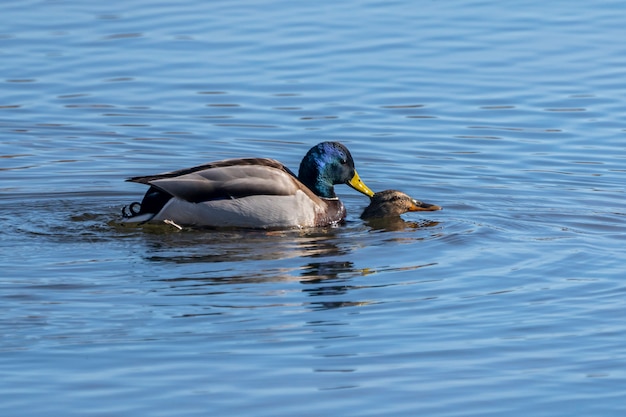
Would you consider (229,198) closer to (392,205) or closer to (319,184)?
(319,184)

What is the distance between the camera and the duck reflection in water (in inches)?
542

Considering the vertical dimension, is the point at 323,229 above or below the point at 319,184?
below

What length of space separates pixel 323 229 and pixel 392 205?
0.80 m

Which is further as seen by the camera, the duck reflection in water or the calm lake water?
the duck reflection in water

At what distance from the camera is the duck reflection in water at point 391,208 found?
45.2 feet

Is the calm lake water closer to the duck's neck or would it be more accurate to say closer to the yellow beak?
the yellow beak

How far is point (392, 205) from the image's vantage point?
13.9 m

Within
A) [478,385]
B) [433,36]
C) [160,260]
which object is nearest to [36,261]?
[160,260]

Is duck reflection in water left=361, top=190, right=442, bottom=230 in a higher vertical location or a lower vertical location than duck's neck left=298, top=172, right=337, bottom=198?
lower

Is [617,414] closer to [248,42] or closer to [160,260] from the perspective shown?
[160,260]

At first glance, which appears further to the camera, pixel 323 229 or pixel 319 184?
pixel 319 184

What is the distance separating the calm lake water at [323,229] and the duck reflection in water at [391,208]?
90 millimetres

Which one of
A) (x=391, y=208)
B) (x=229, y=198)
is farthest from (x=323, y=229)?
(x=229, y=198)

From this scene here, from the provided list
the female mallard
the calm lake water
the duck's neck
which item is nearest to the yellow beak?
the duck's neck
